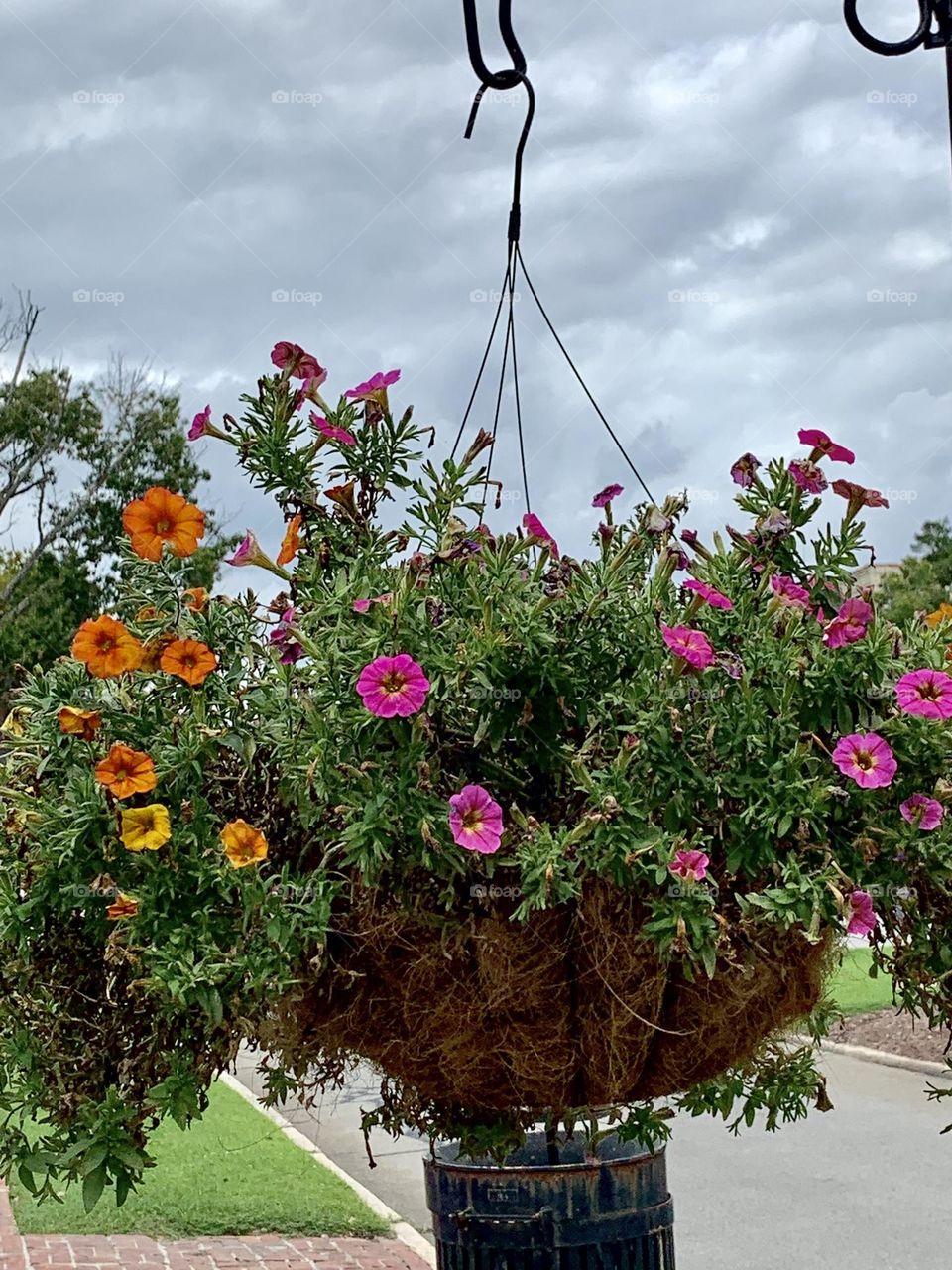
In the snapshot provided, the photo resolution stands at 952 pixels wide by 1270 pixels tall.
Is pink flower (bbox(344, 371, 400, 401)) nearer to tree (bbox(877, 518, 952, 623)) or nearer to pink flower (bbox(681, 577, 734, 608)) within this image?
pink flower (bbox(681, 577, 734, 608))

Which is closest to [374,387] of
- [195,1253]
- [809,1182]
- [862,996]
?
[195,1253]

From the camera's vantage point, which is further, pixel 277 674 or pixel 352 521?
pixel 352 521

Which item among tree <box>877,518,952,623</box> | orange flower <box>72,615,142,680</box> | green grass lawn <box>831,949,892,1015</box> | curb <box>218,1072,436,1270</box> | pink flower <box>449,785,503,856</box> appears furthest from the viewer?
tree <box>877,518,952,623</box>

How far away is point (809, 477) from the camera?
2117mm

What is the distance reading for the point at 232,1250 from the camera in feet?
19.7

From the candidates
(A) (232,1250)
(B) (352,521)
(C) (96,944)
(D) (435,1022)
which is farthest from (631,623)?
(A) (232,1250)

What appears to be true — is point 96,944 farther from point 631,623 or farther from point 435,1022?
point 631,623

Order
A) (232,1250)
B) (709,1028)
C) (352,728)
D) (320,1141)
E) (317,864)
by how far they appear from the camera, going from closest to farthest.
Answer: (352,728) < (317,864) < (709,1028) < (232,1250) < (320,1141)

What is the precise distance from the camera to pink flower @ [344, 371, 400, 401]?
2096mm

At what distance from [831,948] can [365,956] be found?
0.74 m

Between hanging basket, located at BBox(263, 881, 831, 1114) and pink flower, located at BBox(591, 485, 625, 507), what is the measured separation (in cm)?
62

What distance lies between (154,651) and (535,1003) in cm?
71

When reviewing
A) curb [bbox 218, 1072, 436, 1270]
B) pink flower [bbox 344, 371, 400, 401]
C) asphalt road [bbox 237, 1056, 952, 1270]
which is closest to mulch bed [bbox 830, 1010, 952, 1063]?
asphalt road [bbox 237, 1056, 952, 1270]

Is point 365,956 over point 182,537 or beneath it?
beneath
